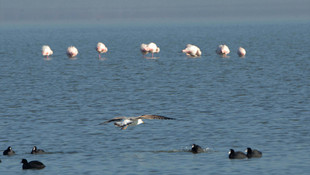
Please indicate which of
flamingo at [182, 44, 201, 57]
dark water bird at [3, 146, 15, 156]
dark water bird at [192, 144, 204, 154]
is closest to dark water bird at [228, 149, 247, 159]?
dark water bird at [192, 144, 204, 154]

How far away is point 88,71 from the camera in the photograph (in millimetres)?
66062

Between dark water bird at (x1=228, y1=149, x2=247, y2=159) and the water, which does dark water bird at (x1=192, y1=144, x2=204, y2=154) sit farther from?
dark water bird at (x1=228, y1=149, x2=247, y2=159)

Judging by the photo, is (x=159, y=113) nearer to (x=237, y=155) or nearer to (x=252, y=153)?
(x=252, y=153)

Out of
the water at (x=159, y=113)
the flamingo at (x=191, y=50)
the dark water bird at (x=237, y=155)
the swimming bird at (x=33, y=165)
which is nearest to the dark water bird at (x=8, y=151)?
the water at (x=159, y=113)

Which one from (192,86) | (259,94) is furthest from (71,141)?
(192,86)

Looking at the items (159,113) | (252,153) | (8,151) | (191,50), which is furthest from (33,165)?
(191,50)

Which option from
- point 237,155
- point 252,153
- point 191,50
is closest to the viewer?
point 237,155

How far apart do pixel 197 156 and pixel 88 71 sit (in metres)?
39.5

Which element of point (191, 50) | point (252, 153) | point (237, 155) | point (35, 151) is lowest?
point (237, 155)

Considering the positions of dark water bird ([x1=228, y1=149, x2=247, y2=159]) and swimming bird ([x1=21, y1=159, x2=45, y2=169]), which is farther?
dark water bird ([x1=228, y1=149, x2=247, y2=159])

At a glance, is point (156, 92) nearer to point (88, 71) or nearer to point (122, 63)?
point (88, 71)

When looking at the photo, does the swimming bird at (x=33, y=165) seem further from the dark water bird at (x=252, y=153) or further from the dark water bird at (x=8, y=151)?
the dark water bird at (x=252, y=153)

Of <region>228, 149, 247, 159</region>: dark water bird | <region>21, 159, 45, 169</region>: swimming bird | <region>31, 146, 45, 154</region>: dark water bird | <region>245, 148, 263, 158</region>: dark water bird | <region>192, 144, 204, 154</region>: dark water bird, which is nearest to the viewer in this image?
<region>21, 159, 45, 169</region>: swimming bird

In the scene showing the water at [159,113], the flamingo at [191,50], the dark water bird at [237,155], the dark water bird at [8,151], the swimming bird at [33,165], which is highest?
the flamingo at [191,50]
